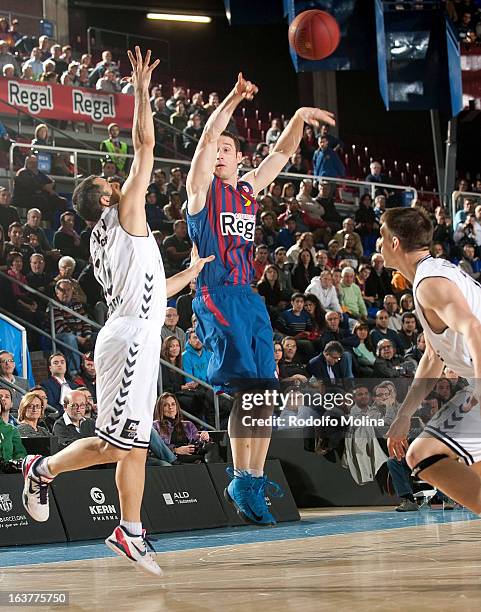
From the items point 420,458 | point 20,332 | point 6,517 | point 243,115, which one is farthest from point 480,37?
point 420,458

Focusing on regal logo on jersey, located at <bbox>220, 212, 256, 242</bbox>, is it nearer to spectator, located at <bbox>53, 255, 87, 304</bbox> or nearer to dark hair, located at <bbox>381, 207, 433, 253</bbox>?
dark hair, located at <bbox>381, 207, 433, 253</bbox>

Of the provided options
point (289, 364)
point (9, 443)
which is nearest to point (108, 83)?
point (289, 364)

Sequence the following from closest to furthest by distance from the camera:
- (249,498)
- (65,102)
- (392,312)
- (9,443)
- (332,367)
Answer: (249,498) → (9,443) → (332,367) → (392,312) → (65,102)

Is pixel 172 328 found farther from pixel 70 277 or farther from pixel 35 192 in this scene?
pixel 35 192

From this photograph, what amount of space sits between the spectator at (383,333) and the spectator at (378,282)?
1231 millimetres

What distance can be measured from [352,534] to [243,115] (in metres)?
16.9

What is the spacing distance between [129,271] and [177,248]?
7.92 metres

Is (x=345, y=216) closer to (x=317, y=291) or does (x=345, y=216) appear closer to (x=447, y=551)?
(x=317, y=291)

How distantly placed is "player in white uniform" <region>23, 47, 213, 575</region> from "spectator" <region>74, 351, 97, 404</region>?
5.24 m

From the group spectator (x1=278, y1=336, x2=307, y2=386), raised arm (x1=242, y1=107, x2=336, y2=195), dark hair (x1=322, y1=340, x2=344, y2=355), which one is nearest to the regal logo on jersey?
raised arm (x1=242, y1=107, x2=336, y2=195)

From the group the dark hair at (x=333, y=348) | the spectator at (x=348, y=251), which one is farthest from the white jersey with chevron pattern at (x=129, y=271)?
the spectator at (x=348, y=251)

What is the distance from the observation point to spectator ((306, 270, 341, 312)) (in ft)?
46.5

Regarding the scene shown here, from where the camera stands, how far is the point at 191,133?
18.2 meters

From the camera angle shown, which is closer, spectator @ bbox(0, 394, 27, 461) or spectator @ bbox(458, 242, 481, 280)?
spectator @ bbox(0, 394, 27, 461)
